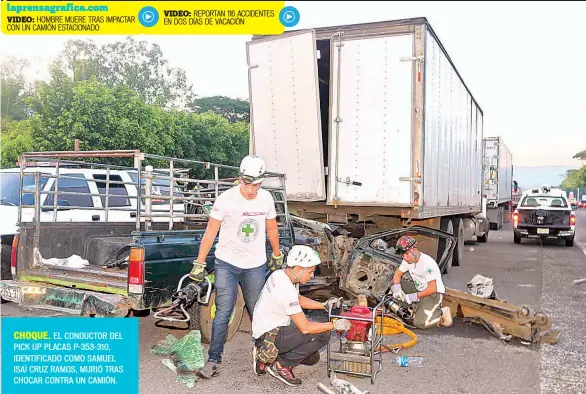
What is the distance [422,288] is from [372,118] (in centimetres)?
286

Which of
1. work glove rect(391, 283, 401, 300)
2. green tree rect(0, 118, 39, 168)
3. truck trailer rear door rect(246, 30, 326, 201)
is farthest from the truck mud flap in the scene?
green tree rect(0, 118, 39, 168)

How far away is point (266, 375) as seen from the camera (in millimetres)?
5250

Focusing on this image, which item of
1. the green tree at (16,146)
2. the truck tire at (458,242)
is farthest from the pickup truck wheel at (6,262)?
the green tree at (16,146)

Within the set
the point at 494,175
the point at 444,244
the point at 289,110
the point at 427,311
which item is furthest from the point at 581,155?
the point at 427,311

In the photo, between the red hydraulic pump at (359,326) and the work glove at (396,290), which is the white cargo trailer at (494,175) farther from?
the red hydraulic pump at (359,326)

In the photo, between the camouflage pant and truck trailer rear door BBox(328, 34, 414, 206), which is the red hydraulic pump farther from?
truck trailer rear door BBox(328, 34, 414, 206)

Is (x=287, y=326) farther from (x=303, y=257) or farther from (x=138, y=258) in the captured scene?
(x=138, y=258)

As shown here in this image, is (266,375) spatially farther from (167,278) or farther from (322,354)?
(167,278)

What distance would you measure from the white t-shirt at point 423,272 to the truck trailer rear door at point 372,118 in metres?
1.85

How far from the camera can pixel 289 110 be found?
9.10 m

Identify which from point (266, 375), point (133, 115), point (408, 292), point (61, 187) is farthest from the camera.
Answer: point (133, 115)

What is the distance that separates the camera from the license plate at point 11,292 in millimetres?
5863

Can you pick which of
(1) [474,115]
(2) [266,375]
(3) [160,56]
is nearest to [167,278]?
(2) [266,375]

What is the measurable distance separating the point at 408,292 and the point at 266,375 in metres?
2.56
